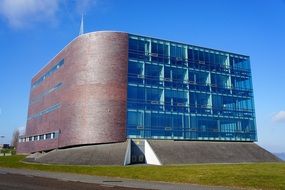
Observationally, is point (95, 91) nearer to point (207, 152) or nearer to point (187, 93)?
point (187, 93)

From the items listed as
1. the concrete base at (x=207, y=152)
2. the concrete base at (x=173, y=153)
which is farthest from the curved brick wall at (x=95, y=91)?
the concrete base at (x=207, y=152)

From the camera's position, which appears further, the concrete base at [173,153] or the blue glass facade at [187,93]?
the blue glass facade at [187,93]

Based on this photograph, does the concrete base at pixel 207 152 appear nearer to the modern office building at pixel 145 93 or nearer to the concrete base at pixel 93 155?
the modern office building at pixel 145 93

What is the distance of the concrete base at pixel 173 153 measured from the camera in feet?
144

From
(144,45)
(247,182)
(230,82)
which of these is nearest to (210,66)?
(230,82)

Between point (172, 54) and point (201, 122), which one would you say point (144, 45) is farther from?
point (201, 122)

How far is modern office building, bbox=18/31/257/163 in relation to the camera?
1975 inches

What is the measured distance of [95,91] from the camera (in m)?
50.5

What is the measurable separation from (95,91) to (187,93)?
1712cm

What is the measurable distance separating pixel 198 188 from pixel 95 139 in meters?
31.1

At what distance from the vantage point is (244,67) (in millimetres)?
63812

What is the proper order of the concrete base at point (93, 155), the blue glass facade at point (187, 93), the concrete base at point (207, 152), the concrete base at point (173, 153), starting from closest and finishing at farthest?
the concrete base at point (93, 155) → the concrete base at point (173, 153) → the concrete base at point (207, 152) → the blue glass facade at point (187, 93)

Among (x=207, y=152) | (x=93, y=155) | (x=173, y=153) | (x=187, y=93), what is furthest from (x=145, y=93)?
(x=207, y=152)

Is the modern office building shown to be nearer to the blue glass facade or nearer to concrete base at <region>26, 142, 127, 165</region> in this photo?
the blue glass facade
